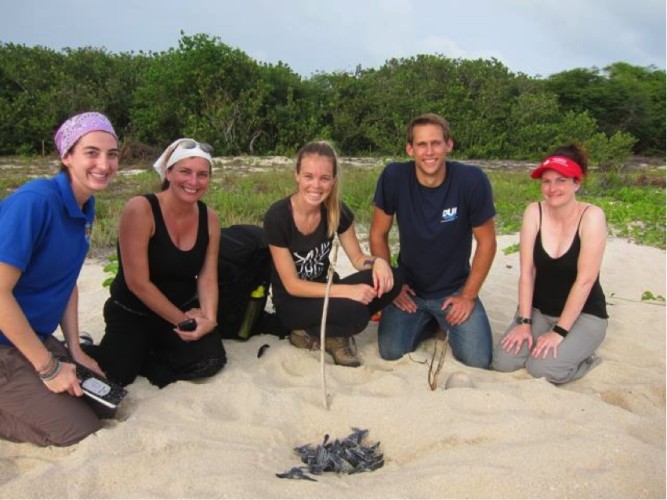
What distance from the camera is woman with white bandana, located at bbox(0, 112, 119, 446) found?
2.44 m

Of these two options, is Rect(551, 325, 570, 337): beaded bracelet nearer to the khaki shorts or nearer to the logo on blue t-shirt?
the logo on blue t-shirt

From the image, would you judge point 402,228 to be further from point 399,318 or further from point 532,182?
point 532,182

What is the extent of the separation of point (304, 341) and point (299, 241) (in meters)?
0.66

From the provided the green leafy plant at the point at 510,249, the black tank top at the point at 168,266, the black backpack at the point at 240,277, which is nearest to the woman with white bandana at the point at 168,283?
the black tank top at the point at 168,266

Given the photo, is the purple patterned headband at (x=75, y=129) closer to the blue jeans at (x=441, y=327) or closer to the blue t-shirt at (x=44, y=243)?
the blue t-shirt at (x=44, y=243)

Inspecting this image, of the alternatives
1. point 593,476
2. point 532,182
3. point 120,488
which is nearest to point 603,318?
point 593,476

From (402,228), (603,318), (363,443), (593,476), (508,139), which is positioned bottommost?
(363,443)

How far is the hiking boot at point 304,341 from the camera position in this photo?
367 centimetres

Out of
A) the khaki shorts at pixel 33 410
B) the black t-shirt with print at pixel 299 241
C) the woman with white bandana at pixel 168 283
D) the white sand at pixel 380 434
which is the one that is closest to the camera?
the white sand at pixel 380 434

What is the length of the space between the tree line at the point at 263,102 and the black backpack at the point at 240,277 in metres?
12.3

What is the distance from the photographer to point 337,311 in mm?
3457

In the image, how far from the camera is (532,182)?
10.6m

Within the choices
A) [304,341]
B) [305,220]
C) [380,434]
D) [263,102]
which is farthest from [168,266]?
[263,102]

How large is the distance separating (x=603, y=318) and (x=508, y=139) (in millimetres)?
15812
